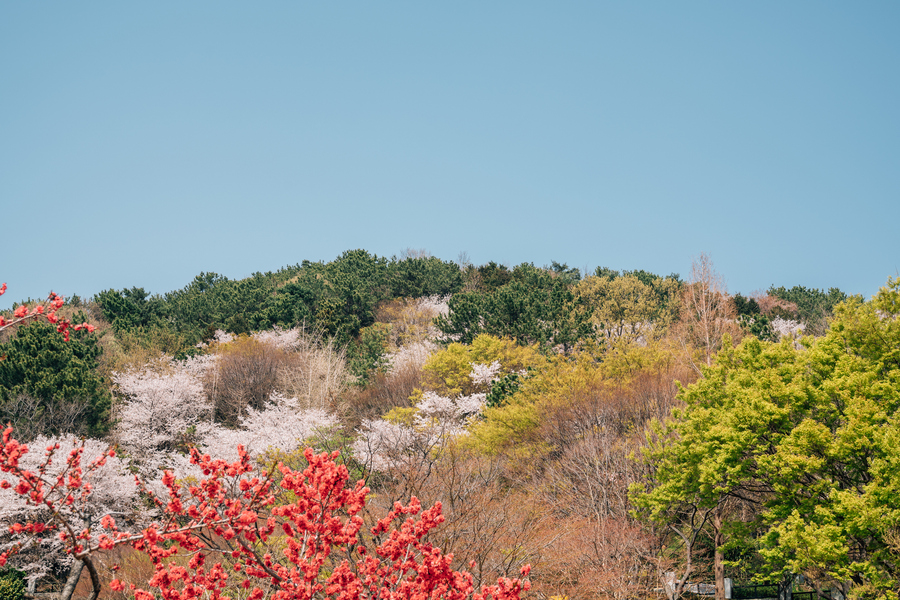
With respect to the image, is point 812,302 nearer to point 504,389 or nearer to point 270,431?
point 504,389

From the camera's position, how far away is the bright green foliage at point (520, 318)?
1425 inches

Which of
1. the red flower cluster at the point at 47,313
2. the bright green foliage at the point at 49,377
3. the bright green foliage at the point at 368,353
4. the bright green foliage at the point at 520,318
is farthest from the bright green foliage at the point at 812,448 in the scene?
the bright green foliage at the point at 49,377

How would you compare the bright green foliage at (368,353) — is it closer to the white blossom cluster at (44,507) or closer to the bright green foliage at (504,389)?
the bright green foliage at (504,389)

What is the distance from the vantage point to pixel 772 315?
45906 millimetres

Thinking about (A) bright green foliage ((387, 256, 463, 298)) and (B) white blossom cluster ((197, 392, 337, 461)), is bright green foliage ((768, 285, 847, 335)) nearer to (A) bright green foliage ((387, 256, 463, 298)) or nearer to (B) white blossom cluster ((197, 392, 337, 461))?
(A) bright green foliage ((387, 256, 463, 298))

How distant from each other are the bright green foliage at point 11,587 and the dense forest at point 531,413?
377mm

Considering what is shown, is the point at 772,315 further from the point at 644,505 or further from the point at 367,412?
the point at 644,505

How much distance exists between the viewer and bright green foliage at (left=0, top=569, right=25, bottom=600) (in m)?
17.6

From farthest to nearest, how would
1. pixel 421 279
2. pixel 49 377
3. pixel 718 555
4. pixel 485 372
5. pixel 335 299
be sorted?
pixel 421 279, pixel 335 299, pixel 485 372, pixel 49 377, pixel 718 555

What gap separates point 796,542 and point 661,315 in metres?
30.1

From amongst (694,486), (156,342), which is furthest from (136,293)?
(694,486)

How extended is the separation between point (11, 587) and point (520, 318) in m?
25.6

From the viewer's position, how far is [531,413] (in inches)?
962

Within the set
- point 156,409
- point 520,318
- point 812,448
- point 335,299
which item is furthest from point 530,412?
Result: point 335,299
